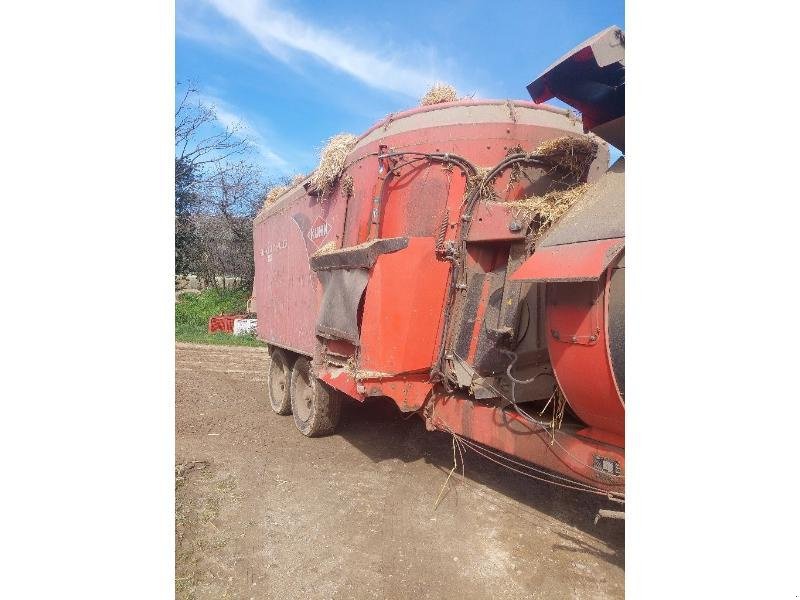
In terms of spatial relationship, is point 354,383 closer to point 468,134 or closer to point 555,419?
point 555,419

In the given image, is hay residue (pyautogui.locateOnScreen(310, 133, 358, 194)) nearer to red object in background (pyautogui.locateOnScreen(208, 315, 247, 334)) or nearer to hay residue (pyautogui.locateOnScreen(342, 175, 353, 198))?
hay residue (pyautogui.locateOnScreen(342, 175, 353, 198))

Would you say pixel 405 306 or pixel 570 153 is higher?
pixel 570 153

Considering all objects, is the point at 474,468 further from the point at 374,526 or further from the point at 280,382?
the point at 280,382

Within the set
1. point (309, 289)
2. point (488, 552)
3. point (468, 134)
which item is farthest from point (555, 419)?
point (309, 289)

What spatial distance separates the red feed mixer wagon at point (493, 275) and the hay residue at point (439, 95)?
27 centimetres

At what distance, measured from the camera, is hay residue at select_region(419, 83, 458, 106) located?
15.2 feet

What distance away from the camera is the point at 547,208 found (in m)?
3.36

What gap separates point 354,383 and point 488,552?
156cm

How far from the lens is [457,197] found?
3.96m

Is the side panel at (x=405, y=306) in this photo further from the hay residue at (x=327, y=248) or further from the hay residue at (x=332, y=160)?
the hay residue at (x=332, y=160)

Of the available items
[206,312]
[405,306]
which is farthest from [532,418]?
[206,312]

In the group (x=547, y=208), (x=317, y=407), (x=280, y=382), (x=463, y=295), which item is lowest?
(x=280, y=382)

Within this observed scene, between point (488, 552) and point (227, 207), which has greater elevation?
point (227, 207)

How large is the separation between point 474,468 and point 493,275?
7.03 feet
